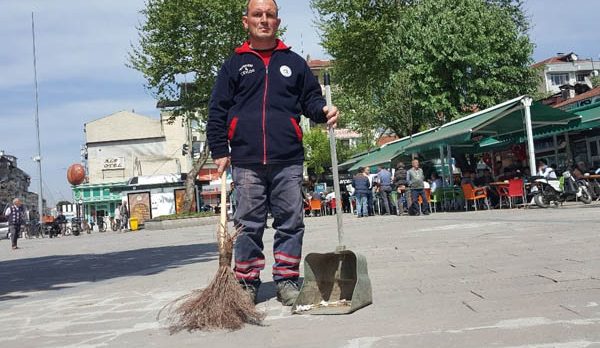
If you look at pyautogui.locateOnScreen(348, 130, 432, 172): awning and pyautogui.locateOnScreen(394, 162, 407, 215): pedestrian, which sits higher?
pyautogui.locateOnScreen(348, 130, 432, 172): awning

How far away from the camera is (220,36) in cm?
3053

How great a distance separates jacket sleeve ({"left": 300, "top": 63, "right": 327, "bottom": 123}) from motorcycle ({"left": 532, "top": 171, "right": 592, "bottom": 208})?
514 inches

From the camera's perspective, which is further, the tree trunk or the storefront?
the storefront

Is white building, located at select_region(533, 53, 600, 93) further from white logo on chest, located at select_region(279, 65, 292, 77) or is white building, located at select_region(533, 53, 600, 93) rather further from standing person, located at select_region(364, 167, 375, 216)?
white logo on chest, located at select_region(279, 65, 292, 77)

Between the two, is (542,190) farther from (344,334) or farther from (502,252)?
(344,334)

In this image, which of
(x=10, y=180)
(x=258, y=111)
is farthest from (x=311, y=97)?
(x=10, y=180)

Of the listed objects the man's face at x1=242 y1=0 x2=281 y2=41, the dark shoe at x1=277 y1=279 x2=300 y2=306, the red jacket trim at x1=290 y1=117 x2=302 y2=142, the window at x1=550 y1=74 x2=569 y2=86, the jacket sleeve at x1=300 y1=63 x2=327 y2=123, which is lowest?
the dark shoe at x1=277 y1=279 x2=300 y2=306

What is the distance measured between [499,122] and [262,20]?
1551 centimetres

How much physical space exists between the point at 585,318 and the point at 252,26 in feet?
9.18

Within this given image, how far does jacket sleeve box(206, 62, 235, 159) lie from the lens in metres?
4.20

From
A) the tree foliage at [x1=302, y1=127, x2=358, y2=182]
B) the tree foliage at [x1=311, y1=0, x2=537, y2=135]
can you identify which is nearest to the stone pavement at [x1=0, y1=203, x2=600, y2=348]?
the tree foliage at [x1=311, y1=0, x2=537, y2=135]

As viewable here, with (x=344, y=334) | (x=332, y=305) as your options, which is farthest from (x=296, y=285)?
(x=344, y=334)

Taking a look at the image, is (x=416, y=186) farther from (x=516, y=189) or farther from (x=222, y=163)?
(x=222, y=163)

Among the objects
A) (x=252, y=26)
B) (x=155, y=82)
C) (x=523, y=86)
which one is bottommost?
(x=252, y=26)
